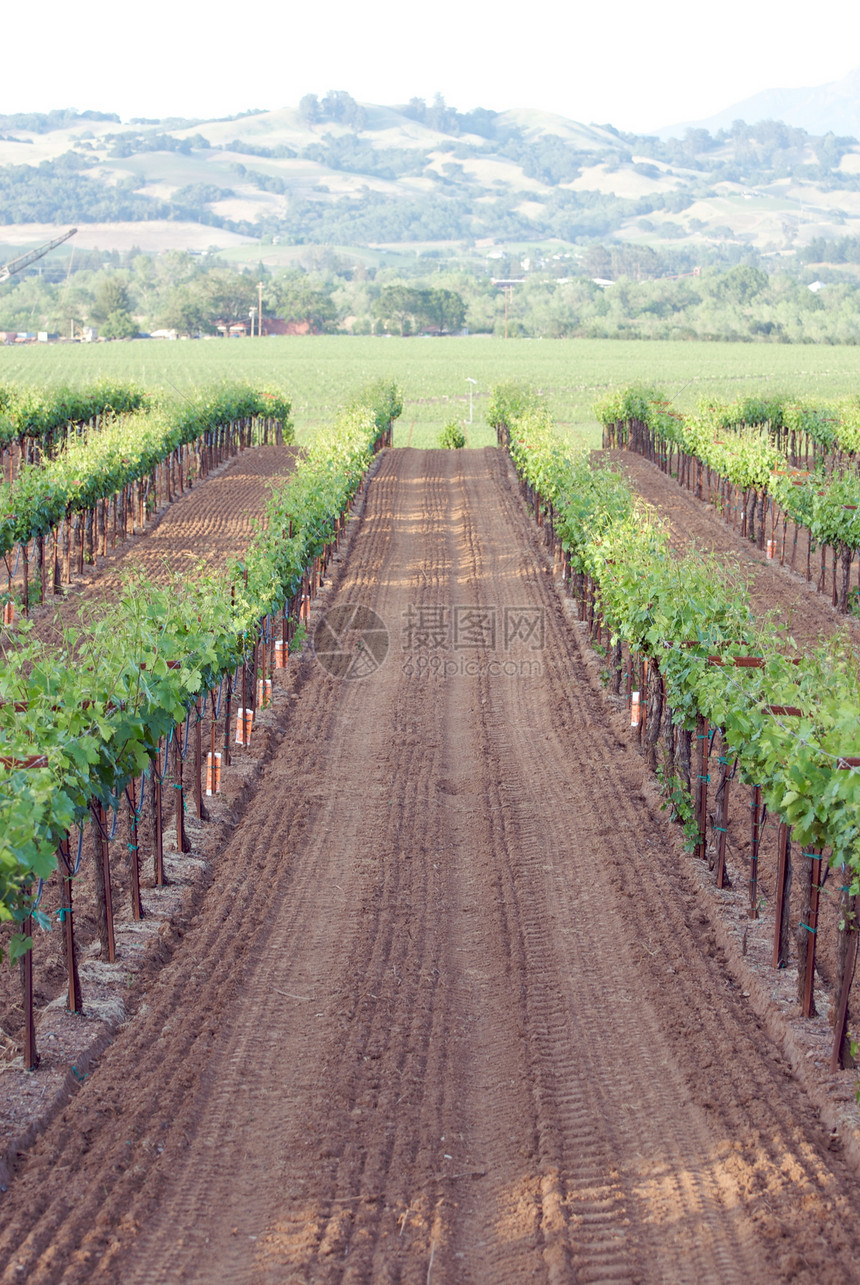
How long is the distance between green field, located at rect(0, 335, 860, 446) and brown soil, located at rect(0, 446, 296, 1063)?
16.6m

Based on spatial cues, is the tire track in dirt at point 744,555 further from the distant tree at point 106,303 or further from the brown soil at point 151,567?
the distant tree at point 106,303

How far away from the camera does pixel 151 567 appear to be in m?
22.0

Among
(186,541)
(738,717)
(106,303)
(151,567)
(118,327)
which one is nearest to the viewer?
(738,717)

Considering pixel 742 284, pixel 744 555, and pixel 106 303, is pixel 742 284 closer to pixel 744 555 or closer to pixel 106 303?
pixel 106 303

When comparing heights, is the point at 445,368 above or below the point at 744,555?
above

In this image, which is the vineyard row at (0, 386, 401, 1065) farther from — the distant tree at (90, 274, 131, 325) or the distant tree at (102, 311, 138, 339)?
the distant tree at (90, 274, 131, 325)

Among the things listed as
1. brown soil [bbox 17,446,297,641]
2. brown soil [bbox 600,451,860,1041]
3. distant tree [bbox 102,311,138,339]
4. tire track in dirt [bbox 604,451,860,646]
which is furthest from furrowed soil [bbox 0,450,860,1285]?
distant tree [bbox 102,311,138,339]

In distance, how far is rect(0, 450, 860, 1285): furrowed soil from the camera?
548 cm

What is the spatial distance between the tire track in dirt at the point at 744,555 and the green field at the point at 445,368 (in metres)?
14.3

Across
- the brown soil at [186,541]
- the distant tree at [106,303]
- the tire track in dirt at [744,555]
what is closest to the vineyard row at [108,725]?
→ the brown soil at [186,541]

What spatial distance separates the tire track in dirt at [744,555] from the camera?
17969 mm

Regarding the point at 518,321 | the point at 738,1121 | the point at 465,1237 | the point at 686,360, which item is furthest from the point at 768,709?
the point at 518,321

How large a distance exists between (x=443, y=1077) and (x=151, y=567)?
16.5 meters

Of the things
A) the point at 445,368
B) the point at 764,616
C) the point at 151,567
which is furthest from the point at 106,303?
the point at 764,616
